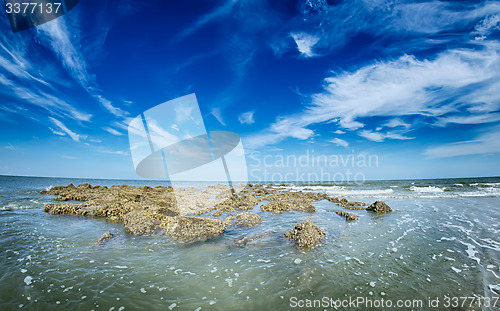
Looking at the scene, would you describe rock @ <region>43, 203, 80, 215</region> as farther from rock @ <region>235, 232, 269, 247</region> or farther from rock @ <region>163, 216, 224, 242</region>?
rock @ <region>235, 232, 269, 247</region>

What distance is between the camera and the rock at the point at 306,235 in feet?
23.7

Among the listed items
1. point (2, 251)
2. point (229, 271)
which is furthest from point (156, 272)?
point (2, 251)

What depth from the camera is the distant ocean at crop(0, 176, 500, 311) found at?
157 inches

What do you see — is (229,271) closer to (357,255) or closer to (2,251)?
(357,255)

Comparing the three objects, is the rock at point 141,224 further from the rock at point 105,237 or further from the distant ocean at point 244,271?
the rock at point 105,237

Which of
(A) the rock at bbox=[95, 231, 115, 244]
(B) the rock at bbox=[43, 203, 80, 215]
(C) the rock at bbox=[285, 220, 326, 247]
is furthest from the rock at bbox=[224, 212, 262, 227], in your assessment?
(B) the rock at bbox=[43, 203, 80, 215]

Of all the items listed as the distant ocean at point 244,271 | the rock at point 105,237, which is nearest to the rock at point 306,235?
the distant ocean at point 244,271

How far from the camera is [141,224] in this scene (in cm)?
846

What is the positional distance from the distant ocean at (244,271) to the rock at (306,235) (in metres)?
0.32

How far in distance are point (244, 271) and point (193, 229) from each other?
11.1ft

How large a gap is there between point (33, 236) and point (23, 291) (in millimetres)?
4898

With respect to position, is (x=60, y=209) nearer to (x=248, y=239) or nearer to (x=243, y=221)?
(x=243, y=221)

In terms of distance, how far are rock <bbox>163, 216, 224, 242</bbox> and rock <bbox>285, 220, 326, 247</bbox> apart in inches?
Result: 120

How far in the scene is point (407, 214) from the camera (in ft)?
42.1
